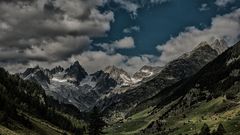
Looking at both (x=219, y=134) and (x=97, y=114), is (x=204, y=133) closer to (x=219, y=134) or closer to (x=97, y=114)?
(x=219, y=134)

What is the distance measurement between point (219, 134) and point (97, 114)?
287 feet

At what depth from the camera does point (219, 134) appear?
178m

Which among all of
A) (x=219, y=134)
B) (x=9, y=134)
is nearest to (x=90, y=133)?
(x=9, y=134)

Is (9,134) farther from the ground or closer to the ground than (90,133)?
farther from the ground

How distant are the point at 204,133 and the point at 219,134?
21.7m

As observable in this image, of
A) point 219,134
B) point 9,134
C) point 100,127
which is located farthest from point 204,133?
point 9,134

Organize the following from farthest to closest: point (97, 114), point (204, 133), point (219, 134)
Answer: point (219, 134), point (204, 133), point (97, 114)

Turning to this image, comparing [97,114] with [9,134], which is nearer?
[97,114]

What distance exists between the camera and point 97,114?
107312mm

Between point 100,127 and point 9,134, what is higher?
point 9,134

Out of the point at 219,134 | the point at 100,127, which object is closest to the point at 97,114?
the point at 100,127

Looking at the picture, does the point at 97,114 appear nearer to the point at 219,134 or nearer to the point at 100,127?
the point at 100,127

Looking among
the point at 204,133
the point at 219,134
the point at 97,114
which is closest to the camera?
the point at 97,114

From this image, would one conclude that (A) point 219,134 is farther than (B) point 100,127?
Yes
